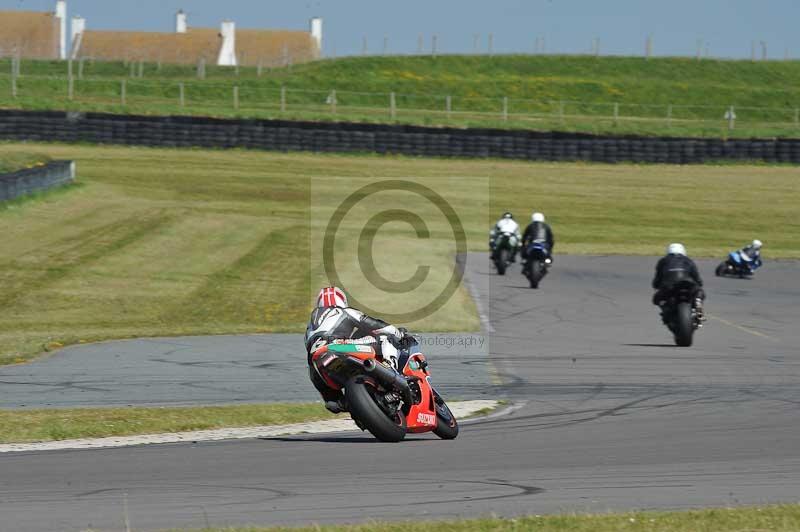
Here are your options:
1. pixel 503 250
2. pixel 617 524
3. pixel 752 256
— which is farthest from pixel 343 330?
pixel 752 256

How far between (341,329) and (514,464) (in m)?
1.95

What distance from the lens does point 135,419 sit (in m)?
12.4

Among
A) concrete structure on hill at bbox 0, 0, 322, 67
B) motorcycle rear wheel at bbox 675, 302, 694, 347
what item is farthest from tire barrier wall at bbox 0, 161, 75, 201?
concrete structure on hill at bbox 0, 0, 322, 67

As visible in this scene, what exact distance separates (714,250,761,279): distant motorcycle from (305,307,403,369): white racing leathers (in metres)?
19.4

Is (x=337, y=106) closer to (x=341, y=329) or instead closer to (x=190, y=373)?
(x=190, y=373)

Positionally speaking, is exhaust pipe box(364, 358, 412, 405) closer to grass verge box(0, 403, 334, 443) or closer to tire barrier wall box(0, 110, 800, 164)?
grass verge box(0, 403, 334, 443)

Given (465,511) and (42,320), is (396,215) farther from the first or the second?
(465,511)

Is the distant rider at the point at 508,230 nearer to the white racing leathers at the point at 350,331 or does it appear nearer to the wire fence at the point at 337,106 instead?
the white racing leathers at the point at 350,331

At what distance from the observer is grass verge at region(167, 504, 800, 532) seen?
24.6 feet

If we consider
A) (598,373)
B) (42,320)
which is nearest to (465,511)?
(598,373)

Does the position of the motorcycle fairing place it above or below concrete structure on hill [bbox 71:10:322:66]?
below

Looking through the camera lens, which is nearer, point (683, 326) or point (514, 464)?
point (514, 464)

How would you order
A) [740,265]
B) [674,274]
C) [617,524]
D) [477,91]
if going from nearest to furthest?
[617,524] → [674,274] → [740,265] → [477,91]

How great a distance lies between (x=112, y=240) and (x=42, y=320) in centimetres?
844
